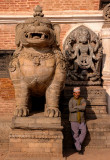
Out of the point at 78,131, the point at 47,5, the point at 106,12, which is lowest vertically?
the point at 78,131

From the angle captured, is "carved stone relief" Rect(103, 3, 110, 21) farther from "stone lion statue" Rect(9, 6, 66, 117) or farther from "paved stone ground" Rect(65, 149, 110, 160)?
"paved stone ground" Rect(65, 149, 110, 160)

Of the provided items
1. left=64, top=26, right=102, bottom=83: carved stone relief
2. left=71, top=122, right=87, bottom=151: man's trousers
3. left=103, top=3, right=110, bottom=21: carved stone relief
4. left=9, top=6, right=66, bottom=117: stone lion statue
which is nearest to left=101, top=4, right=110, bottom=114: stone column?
left=103, top=3, right=110, bottom=21: carved stone relief

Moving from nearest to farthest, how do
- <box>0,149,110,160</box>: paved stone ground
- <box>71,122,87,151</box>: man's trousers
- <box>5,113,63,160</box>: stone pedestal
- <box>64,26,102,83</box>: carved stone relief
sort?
<box>5,113,63,160</box>: stone pedestal, <box>0,149,110,160</box>: paved stone ground, <box>71,122,87,151</box>: man's trousers, <box>64,26,102,83</box>: carved stone relief

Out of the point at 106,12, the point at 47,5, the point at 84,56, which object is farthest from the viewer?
the point at 47,5

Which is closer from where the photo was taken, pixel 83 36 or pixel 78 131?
pixel 78 131

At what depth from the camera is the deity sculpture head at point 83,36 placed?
19.2 feet

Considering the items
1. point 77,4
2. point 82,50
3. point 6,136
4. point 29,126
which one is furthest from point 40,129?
point 77,4

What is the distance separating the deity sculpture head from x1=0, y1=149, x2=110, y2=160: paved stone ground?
2.87 m

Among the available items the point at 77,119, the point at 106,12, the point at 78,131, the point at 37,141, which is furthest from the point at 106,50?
the point at 37,141

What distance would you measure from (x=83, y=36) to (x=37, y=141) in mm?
3210

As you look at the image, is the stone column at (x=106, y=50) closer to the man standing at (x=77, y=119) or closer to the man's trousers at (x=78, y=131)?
the man standing at (x=77, y=119)

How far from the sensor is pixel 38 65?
399 cm

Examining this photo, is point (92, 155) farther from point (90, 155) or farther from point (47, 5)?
point (47, 5)

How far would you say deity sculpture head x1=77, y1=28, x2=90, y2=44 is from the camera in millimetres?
5840
